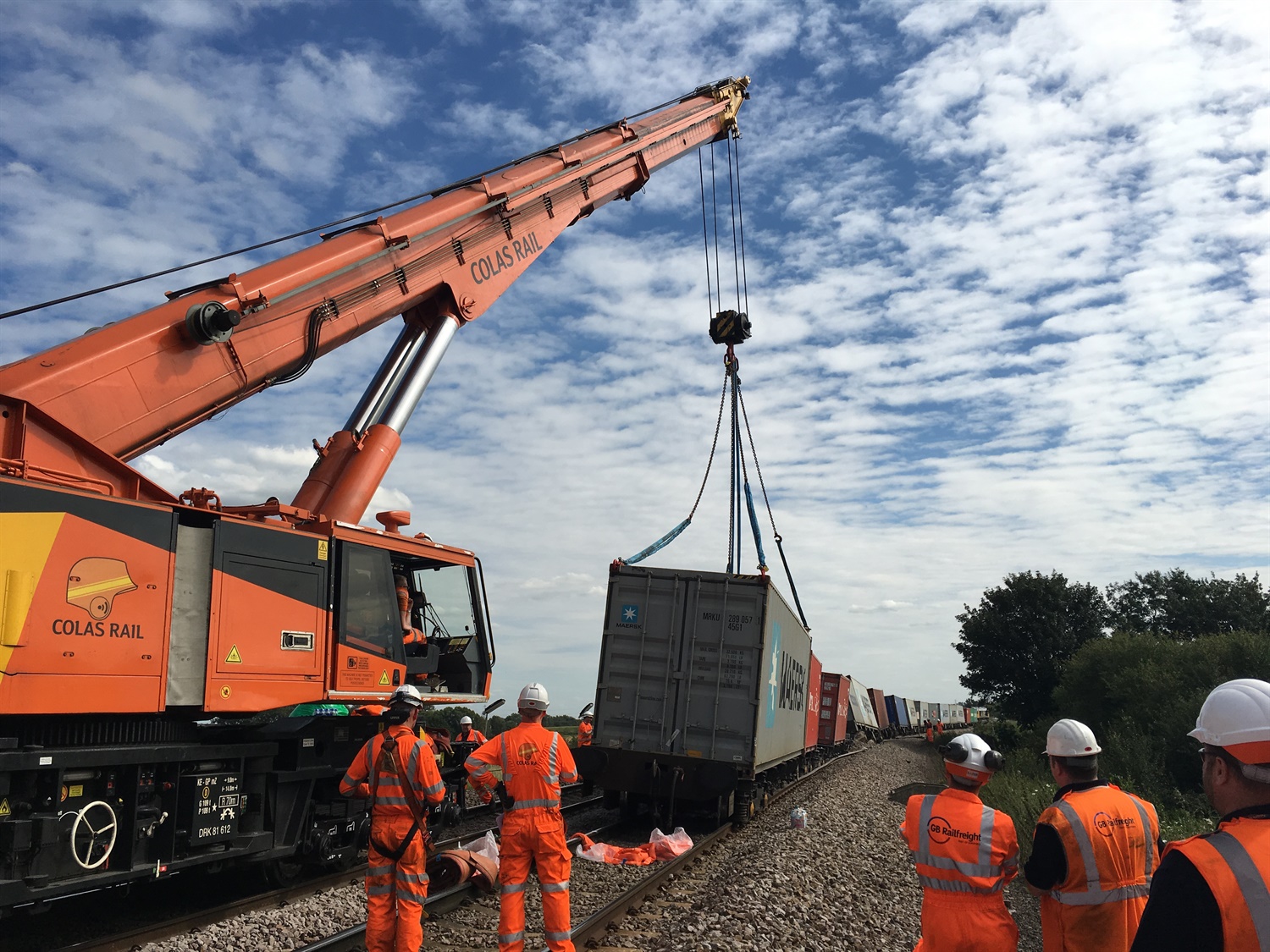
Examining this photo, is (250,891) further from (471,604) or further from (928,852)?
(928,852)

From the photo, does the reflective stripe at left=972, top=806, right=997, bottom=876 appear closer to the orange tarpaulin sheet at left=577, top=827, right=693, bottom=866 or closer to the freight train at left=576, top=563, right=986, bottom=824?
the orange tarpaulin sheet at left=577, top=827, right=693, bottom=866

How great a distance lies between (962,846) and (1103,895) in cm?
55

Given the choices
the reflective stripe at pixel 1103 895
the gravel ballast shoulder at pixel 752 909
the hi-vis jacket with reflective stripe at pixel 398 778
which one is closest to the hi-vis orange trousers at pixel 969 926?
the reflective stripe at pixel 1103 895

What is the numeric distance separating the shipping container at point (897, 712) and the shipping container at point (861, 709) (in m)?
8.64

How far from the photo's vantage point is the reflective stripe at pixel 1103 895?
357 cm

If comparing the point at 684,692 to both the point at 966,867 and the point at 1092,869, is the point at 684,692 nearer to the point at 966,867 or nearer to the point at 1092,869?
the point at 966,867

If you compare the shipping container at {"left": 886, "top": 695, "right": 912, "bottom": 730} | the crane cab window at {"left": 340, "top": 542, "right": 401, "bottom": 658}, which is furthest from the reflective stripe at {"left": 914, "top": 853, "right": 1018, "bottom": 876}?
the shipping container at {"left": 886, "top": 695, "right": 912, "bottom": 730}

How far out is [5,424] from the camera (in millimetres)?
5910

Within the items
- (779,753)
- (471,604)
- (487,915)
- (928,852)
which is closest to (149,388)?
(471,604)

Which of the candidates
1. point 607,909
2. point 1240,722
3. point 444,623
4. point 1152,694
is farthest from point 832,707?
→ point 1240,722

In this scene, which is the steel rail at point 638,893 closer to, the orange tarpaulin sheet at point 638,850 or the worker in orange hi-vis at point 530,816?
the orange tarpaulin sheet at point 638,850

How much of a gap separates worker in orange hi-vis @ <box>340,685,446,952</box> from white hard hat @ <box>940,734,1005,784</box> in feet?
10.6

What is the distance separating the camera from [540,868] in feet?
18.2

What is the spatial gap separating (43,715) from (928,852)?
217 inches
